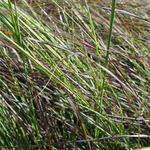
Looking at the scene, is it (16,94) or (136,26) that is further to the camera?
(136,26)

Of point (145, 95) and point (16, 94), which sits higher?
point (16, 94)

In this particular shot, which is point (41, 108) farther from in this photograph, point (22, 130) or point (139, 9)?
point (139, 9)

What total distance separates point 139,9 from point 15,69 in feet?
3.33

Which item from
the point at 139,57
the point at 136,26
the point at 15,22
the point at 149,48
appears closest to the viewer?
the point at 15,22

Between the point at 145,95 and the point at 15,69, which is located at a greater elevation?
the point at 15,69

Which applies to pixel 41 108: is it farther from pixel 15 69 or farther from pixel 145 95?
pixel 145 95

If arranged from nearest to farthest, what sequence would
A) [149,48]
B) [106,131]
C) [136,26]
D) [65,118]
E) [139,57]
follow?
[106,131]
[65,118]
[139,57]
[149,48]
[136,26]

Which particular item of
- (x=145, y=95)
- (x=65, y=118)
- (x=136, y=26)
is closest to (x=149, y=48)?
(x=136, y=26)

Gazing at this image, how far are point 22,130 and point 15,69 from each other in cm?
23

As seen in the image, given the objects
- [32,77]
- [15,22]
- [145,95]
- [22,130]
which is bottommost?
Result: [145,95]

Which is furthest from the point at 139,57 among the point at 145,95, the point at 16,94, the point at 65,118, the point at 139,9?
the point at 139,9

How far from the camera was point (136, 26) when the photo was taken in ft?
4.64

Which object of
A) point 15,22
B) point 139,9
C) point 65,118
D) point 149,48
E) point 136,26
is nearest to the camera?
point 15,22

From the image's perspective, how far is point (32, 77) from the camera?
865 millimetres
